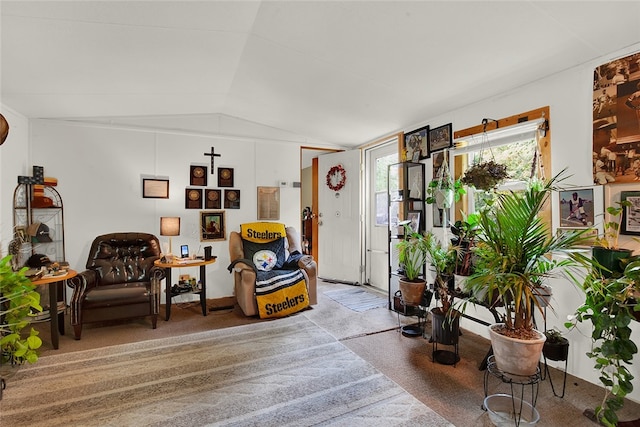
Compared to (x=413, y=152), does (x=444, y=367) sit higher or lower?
lower

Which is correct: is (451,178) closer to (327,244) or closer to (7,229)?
(327,244)

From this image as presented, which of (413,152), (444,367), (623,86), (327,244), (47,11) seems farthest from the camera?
(327,244)

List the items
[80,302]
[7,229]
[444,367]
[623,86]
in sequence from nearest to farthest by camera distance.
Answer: [623,86]
[444,367]
[80,302]
[7,229]

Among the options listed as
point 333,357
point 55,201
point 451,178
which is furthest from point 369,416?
point 55,201

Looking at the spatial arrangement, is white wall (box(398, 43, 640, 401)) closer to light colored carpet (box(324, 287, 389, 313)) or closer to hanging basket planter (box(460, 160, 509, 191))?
hanging basket planter (box(460, 160, 509, 191))

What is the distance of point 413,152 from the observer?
12.5ft

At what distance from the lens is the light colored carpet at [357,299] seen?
3.92 m

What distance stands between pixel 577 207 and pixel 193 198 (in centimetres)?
413

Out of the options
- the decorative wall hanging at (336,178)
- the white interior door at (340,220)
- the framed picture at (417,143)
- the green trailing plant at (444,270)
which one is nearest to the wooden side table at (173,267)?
the white interior door at (340,220)

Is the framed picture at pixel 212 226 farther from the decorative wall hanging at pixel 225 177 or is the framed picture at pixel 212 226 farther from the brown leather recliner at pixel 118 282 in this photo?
the brown leather recliner at pixel 118 282

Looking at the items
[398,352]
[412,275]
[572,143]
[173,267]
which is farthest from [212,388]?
[572,143]

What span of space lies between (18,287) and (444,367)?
3105 mm

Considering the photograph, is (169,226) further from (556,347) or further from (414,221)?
(556,347)

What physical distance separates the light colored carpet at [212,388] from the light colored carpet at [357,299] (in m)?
1.08
